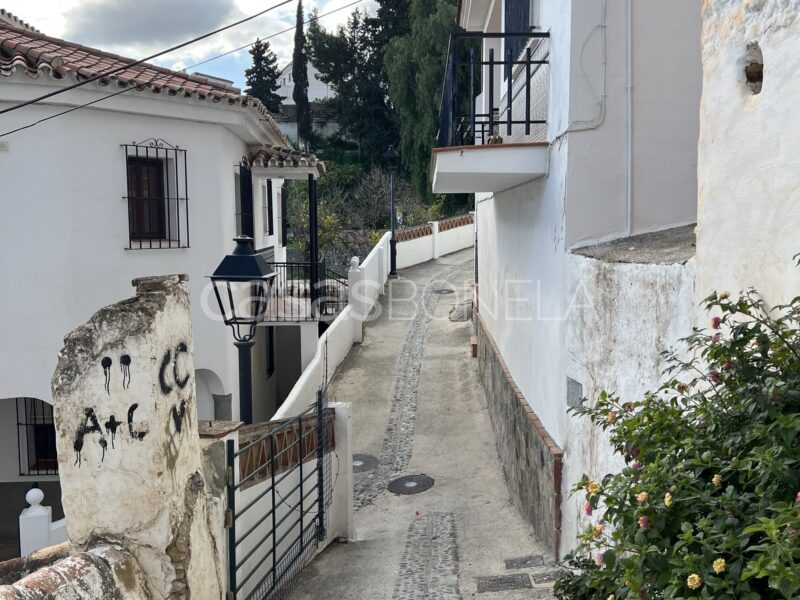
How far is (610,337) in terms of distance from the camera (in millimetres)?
5090

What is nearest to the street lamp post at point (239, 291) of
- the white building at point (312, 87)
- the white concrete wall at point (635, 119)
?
the white concrete wall at point (635, 119)

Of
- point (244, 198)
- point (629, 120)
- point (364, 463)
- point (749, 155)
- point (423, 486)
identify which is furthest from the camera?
point (244, 198)

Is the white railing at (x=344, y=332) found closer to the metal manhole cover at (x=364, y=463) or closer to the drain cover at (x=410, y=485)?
the metal manhole cover at (x=364, y=463)

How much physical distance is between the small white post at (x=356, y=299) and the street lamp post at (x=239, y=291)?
1080 centimetres

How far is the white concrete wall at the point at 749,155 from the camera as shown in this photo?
286cm

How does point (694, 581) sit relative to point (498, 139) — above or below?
below

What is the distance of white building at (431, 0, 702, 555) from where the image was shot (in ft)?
15.7

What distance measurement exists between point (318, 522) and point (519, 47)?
6.60 m

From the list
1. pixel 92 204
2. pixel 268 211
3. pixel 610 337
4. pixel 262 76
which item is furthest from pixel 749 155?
pixel 262 76

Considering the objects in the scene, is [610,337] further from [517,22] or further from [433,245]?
[433,245]

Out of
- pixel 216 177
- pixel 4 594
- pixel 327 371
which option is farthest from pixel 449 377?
pixel 4 594

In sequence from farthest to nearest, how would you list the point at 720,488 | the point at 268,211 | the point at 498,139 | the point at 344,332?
the point at 344,332 → the point at 268,211 → the point at 498,139 → the point at 720,488

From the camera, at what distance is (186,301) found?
4.43 metres

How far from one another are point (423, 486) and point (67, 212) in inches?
234
